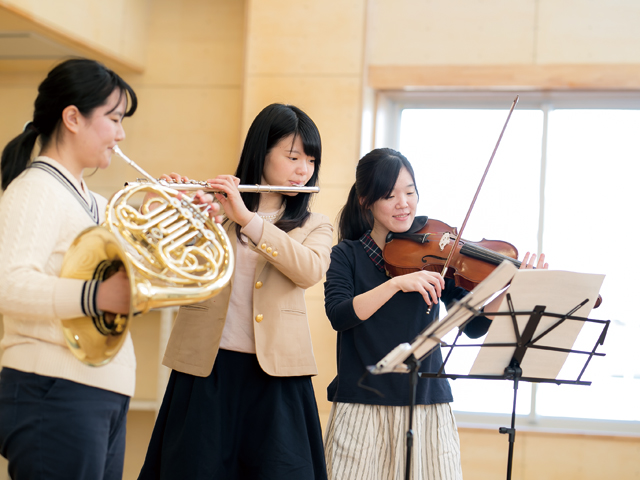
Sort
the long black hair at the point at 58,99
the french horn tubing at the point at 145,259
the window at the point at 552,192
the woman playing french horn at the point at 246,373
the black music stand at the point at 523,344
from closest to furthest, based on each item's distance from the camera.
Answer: the french horn tubing at the point at 145,259
the long black hair at the point at 58,99
the black music stand at the point at 523,344
the woman playing french horn at the point at 246,373
the window at the point at 552,192

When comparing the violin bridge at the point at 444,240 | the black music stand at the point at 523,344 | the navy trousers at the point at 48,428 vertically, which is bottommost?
the navy trousers at the point at 48,428

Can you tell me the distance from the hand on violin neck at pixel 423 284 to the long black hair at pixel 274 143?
36 cm

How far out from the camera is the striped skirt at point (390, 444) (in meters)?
1.89

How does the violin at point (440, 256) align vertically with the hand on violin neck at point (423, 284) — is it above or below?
above

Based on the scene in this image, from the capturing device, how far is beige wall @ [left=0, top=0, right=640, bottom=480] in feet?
11.0

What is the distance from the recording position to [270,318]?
178 centimetres

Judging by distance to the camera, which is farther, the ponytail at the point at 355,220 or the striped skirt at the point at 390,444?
the ponytail at the point at 355,220

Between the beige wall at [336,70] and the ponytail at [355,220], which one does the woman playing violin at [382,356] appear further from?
the beige wall at [336,70]

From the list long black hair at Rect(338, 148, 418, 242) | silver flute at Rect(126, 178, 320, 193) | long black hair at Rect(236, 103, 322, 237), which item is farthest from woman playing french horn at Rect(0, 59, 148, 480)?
long black hair at Rect(338, 148, 418, 242)

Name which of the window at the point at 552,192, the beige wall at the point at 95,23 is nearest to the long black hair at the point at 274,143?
the beige wall at the point at 95,23

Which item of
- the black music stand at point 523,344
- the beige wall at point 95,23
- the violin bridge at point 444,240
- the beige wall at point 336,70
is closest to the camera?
the black music stand at point 523,344

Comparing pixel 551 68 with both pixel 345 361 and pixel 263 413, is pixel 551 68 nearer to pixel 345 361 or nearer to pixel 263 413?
pixel 345 361

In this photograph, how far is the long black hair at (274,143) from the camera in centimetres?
192

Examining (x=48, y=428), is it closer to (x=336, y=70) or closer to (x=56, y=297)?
(x=56, y=297)
